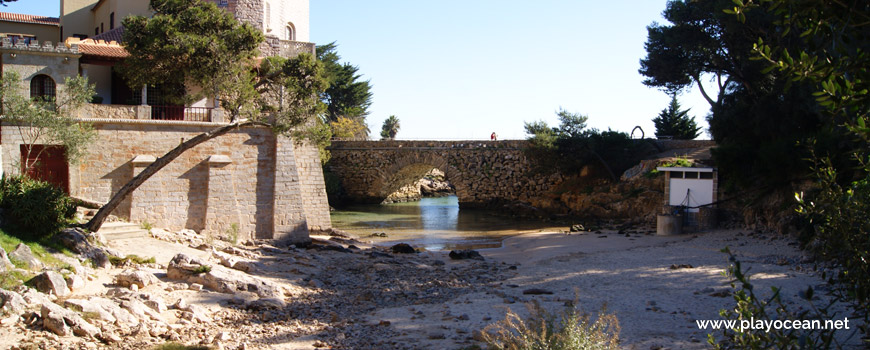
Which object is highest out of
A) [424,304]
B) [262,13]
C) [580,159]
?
[262,13]

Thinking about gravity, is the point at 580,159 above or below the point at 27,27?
below

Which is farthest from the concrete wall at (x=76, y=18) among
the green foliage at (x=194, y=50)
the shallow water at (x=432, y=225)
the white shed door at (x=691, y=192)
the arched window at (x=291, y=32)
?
the white shed door at (x=691, y=192)

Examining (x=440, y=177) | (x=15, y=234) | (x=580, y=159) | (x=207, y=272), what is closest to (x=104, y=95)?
(x=15, y=234)

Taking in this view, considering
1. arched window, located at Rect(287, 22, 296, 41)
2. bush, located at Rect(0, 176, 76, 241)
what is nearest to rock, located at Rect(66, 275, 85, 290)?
bush, located at Rect(0, 176, 76, 241)

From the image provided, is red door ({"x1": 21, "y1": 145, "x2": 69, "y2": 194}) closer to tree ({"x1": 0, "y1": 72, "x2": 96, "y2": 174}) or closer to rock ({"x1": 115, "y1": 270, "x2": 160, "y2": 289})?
tree ({"x1": 0, "y1": 72, "x2": 96, "y2": 174})

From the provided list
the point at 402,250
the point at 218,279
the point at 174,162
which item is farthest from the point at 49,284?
the point at 402,250

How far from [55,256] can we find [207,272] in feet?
9.07

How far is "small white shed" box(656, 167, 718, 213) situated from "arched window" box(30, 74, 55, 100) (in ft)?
62.8

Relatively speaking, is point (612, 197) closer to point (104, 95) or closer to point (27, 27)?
point (104, 95)

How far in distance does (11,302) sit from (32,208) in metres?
4.17

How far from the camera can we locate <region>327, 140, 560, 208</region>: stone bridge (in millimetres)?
35250

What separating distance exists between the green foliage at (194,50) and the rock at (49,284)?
19.7 feet

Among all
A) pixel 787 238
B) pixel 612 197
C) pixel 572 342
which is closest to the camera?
pixel 572 342

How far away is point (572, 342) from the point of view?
5.86 m
